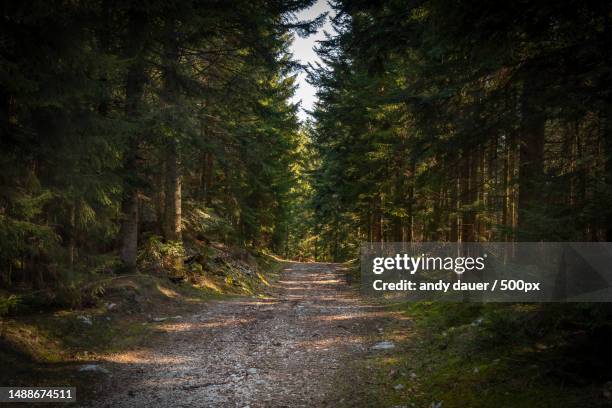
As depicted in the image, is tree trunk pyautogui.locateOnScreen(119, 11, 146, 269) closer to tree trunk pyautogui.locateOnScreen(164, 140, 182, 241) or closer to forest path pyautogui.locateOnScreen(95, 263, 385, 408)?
tree trunk pyautogui.locateOnScreen(164, 140, 182, 241)

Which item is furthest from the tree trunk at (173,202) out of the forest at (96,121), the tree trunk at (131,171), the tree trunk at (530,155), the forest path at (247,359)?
the tree trunk at (530,155)

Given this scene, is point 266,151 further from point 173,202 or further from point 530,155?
point 530,155

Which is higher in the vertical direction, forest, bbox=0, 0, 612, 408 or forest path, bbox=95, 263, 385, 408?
forest, bbox=0, 0, 612, 408

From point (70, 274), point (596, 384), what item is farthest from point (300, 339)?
point (596, 384)

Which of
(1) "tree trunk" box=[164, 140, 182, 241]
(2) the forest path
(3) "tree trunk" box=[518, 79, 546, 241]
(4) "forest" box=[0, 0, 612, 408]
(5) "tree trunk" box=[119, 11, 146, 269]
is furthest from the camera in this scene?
(1) "tree trunk" box=[164, 140, 182, 241]

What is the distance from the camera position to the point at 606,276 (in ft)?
13.3

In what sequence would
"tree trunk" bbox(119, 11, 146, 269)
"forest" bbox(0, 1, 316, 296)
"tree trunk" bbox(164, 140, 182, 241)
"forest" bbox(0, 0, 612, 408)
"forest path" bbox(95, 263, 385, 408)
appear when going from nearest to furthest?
1. "forest" bbox(0, 0, 612, 408)
2. "forest" bbox(0, 1, 316, 296)
3. "forest path" bbox(95, 263, 385, 408)
4. "tree trunk" bbox(119, 11, 146, 269)
5. "tree trunk" bbox(164, 140, 182, 241)

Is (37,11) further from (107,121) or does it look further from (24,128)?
(107,121)

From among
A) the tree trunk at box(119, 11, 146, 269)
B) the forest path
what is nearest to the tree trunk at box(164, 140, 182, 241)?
the tree trunk at box(119, 11, 146, 269)

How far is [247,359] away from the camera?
7.74 m

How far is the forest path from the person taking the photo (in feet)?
19.5

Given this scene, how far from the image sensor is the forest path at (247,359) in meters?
5.93

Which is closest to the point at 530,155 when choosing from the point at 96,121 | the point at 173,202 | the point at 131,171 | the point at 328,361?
the point at 328,361

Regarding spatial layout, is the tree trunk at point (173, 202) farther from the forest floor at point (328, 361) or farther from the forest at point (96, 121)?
the forest floor at point (328, 361)
